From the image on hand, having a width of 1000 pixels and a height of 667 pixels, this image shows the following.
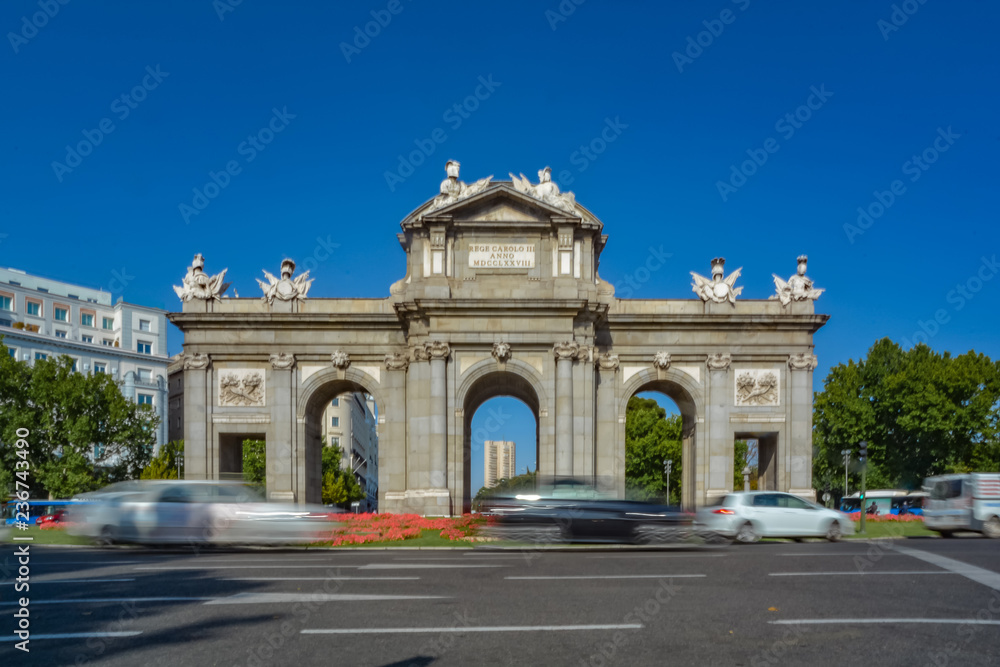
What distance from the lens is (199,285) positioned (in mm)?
47156

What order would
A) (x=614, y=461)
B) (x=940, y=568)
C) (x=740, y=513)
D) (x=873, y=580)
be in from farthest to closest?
(x=614, y=461) < (x=740, y=513) < (x=940, y=568) < (x=873, y=580)

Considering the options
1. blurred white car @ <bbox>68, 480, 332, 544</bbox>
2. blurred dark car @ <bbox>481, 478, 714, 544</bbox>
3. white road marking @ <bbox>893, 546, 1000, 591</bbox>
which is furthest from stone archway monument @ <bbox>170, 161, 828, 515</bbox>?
white road marking @ <bbox>893, 546, 1000, 591</bbox>

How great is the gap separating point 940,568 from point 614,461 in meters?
29.0

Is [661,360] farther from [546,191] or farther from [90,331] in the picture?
[90,331]

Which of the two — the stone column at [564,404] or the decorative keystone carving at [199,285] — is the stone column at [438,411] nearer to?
the stone column at [564,404]

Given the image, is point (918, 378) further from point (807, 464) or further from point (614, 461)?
point (614, 461)

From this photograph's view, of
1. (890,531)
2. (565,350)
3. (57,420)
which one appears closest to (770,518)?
(890,531)

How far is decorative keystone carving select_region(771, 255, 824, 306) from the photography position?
4738 centimetres

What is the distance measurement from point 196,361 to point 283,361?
4304 millimetres

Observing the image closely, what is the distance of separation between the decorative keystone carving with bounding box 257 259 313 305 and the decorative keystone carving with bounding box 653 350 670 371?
58.6 feet

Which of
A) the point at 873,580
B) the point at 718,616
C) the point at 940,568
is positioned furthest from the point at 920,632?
the point at 940,568

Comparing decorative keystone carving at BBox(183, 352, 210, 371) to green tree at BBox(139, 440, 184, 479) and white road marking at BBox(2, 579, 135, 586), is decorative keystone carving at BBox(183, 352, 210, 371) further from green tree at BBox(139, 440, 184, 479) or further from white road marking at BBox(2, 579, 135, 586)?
white road marking at BBox(2, 579, 135, 586)

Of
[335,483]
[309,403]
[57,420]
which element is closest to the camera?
[309,403]

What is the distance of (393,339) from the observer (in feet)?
154
